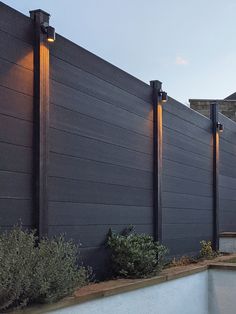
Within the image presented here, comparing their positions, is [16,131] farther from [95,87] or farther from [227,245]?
[227,245]

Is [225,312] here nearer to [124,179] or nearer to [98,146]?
[124,179]

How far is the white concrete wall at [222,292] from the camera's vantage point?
8586mm

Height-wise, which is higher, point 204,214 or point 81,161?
point 81,161

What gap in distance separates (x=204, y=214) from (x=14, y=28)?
693 cm

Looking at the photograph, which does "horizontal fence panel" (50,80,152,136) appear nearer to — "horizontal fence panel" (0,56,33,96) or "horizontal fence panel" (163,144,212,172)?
"horizontal fence panel" (0,56,33,96)

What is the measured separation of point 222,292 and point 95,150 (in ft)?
9.80

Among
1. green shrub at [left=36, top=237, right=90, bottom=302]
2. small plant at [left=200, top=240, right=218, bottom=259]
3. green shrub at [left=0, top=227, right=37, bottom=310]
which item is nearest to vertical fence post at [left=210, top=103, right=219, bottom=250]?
small plant at [left=200, top=240, right=218, bottom=259]

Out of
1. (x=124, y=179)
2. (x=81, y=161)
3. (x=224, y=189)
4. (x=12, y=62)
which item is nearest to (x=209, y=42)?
(x=224, y=189)

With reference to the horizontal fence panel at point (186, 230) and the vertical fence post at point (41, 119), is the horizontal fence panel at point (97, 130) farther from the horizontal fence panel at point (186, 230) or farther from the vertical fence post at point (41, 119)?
the horizontal fence panel at point (186, 230)

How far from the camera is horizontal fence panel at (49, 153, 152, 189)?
7039 mm

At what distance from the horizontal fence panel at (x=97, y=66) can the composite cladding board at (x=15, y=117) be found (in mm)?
646

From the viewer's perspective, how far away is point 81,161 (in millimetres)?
7543

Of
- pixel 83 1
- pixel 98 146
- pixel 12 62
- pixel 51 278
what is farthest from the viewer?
pixel 83 1

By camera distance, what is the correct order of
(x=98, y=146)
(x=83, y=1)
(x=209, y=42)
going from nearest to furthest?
(x=98, y=146)
(x=83, y=1)
(x=209, y=42)
